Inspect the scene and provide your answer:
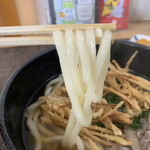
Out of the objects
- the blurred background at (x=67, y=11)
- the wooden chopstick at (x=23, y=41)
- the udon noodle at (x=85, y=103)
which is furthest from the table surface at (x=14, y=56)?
the wooden chopstick at (x=23, y=41)

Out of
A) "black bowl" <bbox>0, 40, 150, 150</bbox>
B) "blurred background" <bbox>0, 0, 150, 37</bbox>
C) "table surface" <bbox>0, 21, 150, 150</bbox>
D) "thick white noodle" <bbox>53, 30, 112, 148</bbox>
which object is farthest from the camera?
"blurred background" <bbox>0, 0, 150, 37</bbox>

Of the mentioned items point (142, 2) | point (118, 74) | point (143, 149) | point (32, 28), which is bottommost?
point (143, 149)

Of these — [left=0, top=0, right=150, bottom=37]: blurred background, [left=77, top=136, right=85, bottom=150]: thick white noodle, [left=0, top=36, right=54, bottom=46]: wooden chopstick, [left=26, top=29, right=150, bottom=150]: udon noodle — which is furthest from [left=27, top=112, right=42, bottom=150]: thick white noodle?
[left=0, top=0, right=150, bottom=37]: blurred background

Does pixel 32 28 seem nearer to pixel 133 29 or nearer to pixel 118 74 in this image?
pixel 118 74

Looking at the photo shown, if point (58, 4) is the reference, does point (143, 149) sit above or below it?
below

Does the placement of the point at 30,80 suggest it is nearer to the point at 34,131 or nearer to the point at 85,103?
the point at 34,131

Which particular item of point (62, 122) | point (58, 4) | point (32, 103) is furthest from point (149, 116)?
point (58, 4)

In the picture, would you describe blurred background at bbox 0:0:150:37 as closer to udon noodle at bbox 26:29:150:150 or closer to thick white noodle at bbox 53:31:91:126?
udon noodle at bbox 26:29:150:150
